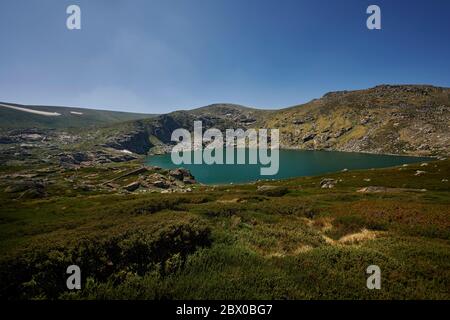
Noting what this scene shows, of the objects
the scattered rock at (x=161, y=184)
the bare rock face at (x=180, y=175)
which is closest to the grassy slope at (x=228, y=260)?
the scattered rock at (x=161, y=184)

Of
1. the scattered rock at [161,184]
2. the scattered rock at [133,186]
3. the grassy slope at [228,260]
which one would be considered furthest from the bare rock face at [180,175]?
the grassy slope at [228,260]

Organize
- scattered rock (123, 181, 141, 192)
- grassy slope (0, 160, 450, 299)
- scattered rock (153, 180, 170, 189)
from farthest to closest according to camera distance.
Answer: scattered rock (153, 180, 170, 189) < scattered rock (123, 181, 141, 192) < grassy slope (0, 160, 450, 299)

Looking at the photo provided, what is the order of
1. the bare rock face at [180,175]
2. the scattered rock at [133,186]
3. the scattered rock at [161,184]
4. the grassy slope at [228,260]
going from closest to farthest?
1. the grassy slope at [228,260]
2. the scattered rock at [133,186]
3. the scattered rock at [161,184]
4. the bare rock face at [180,175]

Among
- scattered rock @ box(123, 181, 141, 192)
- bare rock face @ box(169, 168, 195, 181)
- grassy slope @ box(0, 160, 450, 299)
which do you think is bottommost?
scattered rock @ box(123, 181, 141, 192)

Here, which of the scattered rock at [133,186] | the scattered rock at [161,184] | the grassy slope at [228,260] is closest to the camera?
the grassy slope at [228,260]

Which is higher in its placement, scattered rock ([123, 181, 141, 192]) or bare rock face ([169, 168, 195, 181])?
bare rock face ([169, 168, 195, 181])

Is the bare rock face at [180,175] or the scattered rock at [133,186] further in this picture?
the bare rock face at [180,175]

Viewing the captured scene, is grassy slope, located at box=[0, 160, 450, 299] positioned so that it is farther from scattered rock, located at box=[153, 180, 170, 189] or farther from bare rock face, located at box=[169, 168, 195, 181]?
bare rock face, located at box=[169, 168, 195, 181]

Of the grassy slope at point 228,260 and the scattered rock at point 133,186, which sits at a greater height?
the grassy slope at point 228,260

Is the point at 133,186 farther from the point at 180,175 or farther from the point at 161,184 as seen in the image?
the point at 180,175

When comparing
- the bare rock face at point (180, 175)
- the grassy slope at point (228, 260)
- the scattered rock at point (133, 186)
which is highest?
the grassy slope at point (228, 260)

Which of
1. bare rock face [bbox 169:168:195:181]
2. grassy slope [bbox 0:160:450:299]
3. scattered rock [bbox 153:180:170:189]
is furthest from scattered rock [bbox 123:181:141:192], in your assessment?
grassy slope [bbox 0:160:450:299]

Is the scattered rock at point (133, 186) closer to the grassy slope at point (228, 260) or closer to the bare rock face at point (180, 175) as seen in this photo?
the bare rock face at point (180, 175)
